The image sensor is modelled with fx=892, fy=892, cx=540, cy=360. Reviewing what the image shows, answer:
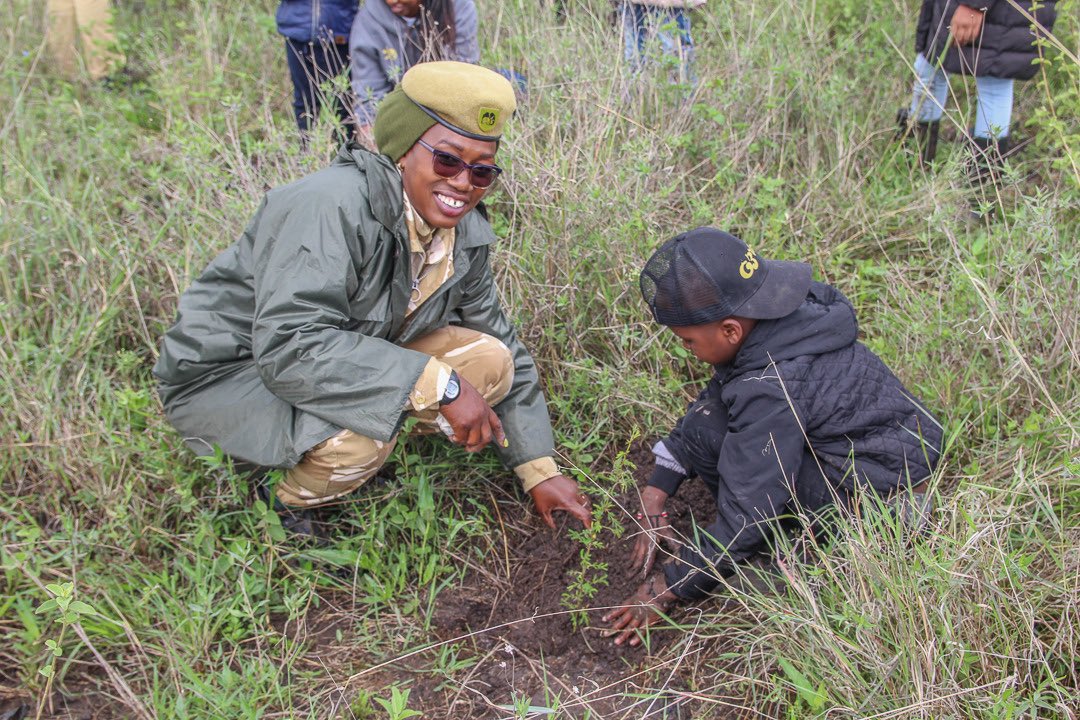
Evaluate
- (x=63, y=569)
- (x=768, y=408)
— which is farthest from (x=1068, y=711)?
(x=63, y=569)

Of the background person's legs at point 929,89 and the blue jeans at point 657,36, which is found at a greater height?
the blue jeans at point 657,36

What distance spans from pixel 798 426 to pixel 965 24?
2.60 meters

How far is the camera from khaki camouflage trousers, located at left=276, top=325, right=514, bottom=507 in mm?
2650

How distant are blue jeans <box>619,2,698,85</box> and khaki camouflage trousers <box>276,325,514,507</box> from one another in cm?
174

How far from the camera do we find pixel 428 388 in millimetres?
2471

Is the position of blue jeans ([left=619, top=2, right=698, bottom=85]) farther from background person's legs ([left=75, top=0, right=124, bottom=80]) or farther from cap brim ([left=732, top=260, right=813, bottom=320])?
background person's legs ([left=75, top=0, right=124, bottom=80])

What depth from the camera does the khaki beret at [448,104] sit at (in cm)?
246

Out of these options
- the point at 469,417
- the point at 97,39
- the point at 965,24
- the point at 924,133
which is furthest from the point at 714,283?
the point at 97,39

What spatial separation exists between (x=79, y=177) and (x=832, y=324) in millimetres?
3667

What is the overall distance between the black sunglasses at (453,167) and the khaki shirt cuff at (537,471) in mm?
913

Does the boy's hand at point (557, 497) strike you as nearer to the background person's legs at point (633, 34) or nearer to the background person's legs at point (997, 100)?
the background person's legs at point (633, 34)

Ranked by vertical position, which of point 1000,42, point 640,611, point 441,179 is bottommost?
point 640,611

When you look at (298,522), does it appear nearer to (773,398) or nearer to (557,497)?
(557,497)

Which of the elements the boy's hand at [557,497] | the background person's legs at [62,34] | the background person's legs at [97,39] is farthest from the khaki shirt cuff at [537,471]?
the background person's legs at [62,34]
